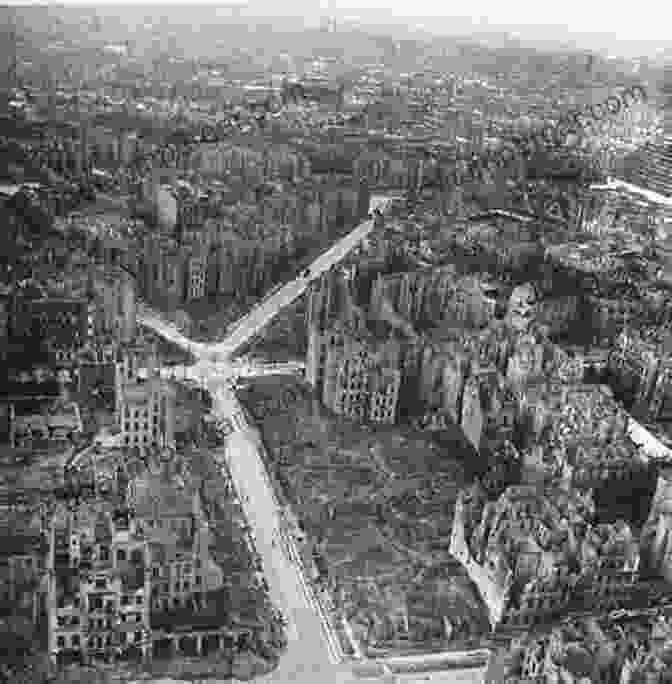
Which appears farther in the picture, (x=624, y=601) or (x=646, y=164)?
(x=646, y=164)

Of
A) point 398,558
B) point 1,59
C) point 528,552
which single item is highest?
point 1,59

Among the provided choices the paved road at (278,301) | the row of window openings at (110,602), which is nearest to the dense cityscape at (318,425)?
the row of window openings at (110,602)

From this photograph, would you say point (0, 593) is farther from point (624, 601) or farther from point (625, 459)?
point (625, 459)

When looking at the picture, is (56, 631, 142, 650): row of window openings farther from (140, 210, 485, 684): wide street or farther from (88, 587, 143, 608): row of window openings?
(140, 210, 485, 684): wide street

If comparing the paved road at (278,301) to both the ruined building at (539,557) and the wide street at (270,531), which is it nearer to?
the wide street at (270,531)

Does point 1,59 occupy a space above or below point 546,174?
above

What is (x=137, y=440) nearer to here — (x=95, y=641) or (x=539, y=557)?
(x=95, y=641)

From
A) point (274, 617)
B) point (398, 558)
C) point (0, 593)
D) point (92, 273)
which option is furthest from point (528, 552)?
point (92, 273)
